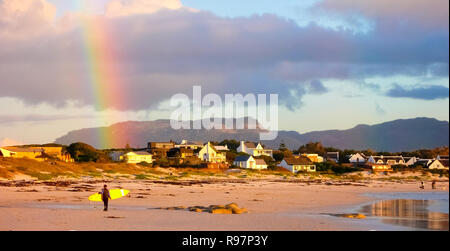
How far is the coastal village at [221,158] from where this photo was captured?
97.3 metres

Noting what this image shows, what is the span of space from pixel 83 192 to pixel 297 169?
72.0 meters

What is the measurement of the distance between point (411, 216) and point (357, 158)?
107783 mm

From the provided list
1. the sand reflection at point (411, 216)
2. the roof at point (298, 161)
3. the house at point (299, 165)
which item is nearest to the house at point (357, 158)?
the roof at point (298, 161)

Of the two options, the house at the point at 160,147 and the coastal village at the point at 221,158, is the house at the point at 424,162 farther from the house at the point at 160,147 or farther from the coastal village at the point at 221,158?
the house at the point at 160,147

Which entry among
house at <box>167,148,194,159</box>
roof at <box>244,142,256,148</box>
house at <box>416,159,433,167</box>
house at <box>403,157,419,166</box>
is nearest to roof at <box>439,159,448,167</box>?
house at <box>416,159,433,167</box>

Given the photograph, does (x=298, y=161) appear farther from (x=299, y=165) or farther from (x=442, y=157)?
(x=442, y=157)

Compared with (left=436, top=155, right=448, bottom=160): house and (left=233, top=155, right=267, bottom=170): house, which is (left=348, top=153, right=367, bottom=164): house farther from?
(left=233, top=155, right=267, bottom=170): house

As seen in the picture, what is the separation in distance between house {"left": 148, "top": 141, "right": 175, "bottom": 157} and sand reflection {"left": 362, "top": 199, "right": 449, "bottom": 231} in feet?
326

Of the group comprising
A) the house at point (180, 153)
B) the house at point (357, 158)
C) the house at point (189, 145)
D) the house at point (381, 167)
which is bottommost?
the house at point (381, 167)

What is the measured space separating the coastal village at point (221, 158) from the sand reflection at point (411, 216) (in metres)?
62.3

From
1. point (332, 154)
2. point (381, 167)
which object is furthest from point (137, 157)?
point (332, 154)

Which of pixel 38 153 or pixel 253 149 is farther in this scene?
pixel 253 149

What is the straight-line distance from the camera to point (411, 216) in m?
28.4
